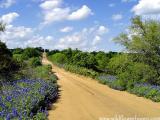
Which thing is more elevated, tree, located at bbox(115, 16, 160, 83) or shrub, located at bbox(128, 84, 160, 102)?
tree, located at bbox(115, 16, 160, 83)

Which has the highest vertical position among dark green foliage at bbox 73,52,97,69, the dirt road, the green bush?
dark green foliage at bbox 73,52,97,69

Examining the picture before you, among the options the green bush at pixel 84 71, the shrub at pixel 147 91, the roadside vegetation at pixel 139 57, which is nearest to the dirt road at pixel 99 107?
the shrub at pixel 147 91

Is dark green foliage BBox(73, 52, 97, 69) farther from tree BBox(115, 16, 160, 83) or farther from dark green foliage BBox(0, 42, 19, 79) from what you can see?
tree BBox(115, 16, 160, 83)

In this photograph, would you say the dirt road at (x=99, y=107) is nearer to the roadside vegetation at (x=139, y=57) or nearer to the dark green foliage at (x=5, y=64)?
the roadside vegetation at (x=139, y=57)

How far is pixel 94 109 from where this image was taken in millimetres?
17234

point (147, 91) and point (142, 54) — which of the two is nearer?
point (147, 91)

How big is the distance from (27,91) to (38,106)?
6.40 ft

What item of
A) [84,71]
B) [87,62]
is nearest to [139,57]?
[84,71]

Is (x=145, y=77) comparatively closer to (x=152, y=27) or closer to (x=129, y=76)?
(x=129, y=76)

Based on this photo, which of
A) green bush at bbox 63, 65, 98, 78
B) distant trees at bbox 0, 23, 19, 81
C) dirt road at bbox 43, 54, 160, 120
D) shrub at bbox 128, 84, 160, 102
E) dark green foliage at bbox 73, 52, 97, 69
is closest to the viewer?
dirt road at bbox 43, 54, 160, 120

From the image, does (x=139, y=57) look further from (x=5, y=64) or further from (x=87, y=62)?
(x=87, y=62)

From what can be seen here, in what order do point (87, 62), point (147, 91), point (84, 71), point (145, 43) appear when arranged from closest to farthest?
point (147, 91), point (145, 43), point (84, 71), point (87, 62)

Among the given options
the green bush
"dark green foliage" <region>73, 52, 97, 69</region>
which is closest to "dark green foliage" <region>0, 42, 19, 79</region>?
the green bush

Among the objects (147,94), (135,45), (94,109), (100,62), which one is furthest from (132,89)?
(100,62)
